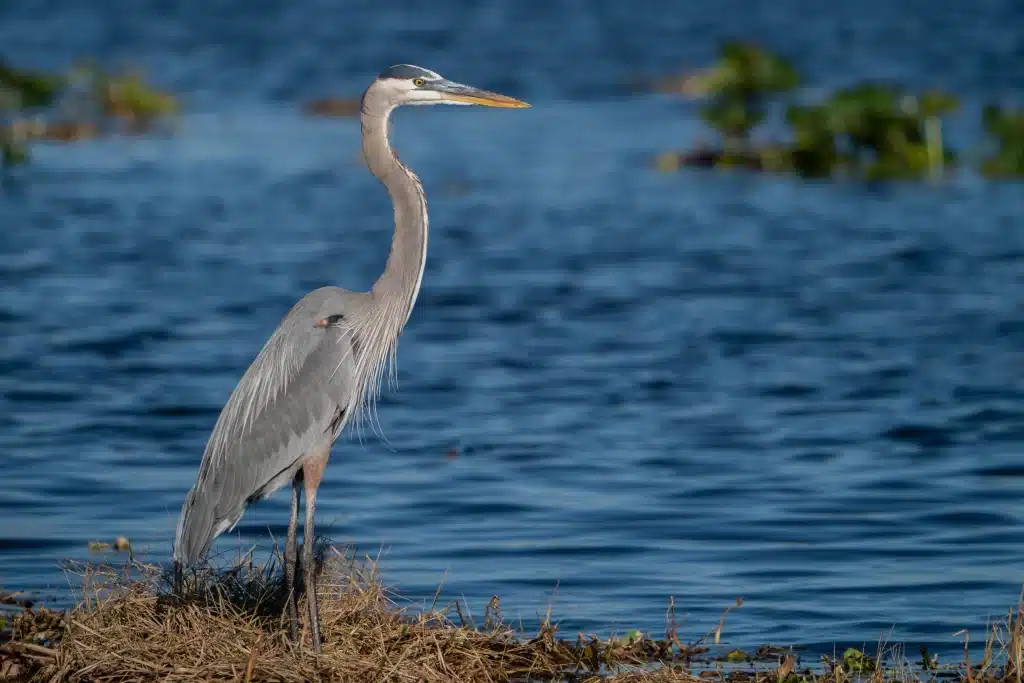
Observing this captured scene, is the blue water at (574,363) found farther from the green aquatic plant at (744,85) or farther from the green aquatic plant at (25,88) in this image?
the green aquatic plant at (25,88)

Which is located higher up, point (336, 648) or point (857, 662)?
point (336, 648)

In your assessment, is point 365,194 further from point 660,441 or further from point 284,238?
point 660,441

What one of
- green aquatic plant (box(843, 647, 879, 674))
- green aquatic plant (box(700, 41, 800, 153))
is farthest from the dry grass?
green aquatic plant (box(700, 41, 800, 153))

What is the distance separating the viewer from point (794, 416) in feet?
34.3

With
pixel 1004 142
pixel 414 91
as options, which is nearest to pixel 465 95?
pixel 414 91

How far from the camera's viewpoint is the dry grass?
5.41 metres

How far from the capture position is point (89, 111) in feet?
83.3

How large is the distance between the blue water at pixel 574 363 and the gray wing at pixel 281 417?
0.67 meters

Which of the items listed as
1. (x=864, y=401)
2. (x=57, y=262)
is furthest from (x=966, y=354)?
(x=57, y=262)

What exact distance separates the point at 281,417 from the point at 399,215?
33.5 inches

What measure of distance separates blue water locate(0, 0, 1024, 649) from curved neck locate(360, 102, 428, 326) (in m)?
1.38

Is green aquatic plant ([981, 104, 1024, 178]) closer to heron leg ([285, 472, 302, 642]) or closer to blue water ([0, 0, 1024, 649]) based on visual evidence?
blue water ([0, 0, 1024, 649])

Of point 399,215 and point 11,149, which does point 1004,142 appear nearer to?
point 11,149

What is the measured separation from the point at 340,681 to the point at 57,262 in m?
11.7
